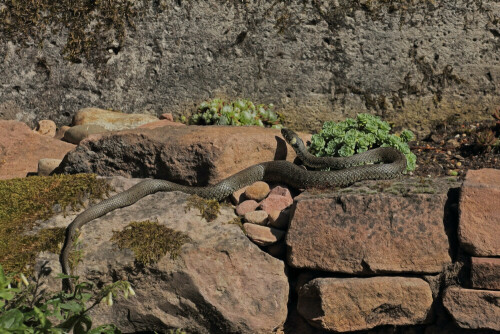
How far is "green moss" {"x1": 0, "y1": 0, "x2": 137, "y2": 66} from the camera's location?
884cm

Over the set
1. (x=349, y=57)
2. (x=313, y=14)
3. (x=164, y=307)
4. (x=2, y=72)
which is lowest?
(x=164, y=307)

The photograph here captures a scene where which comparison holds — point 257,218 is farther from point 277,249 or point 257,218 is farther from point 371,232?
point 371,232

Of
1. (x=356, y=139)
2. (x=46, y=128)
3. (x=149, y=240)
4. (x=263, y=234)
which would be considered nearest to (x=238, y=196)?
(x=263, y=234)

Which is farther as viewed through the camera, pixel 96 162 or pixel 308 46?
pixel 308 46

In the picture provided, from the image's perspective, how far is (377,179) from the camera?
6.79 metres

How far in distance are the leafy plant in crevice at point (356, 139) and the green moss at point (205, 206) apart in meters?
1.77

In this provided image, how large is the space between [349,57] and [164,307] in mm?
4911

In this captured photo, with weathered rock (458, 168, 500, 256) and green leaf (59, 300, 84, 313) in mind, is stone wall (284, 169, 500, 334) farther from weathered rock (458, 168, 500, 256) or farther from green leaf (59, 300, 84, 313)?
green leaf (59, 300, 84, 313)

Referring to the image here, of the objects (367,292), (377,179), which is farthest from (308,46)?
(367,292)

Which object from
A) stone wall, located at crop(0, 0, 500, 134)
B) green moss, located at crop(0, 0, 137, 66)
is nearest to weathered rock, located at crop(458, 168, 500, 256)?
stone wall, located at crop(0, 0, 500, 134)

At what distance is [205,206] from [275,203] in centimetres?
82

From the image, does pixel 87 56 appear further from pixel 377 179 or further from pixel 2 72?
pixel 377 179

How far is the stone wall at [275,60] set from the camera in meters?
8.60

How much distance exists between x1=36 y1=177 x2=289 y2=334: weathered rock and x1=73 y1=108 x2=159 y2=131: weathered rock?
9.57 ft
